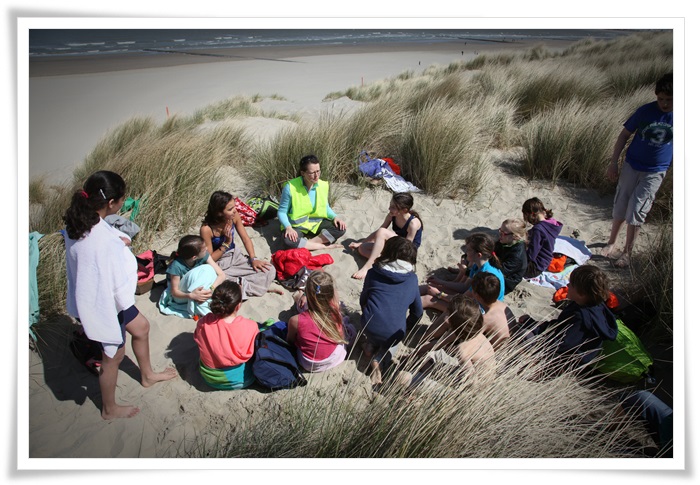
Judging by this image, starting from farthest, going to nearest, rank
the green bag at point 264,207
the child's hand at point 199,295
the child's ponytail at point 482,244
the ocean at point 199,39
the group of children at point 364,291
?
the ocean at point 199,39, the green bag at point 264,207, the child's ponytail at point 482,244, the child's hand at point 199,295, the group of children at point 364,291

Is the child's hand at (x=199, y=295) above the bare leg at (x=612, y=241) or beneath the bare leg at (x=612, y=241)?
beneath

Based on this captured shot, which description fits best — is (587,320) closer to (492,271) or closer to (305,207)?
(492,271)

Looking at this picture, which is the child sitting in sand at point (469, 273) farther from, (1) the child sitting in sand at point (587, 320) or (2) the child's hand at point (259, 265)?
(2) the child's hand at point (259, 265)

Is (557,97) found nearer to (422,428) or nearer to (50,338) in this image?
(422,428)

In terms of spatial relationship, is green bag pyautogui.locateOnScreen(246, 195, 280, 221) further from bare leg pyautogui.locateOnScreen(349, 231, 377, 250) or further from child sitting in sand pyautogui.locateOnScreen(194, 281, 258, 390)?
child sitting in sand pyautogui.locateOnScreen(194, 281, 258, 390)

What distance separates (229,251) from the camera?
412cm

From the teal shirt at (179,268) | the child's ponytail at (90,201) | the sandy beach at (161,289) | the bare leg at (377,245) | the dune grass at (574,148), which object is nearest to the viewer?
the child's ponytail at (90,201)

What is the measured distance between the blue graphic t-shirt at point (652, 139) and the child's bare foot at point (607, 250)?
0.85 metres

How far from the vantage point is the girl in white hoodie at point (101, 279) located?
2.36 meters

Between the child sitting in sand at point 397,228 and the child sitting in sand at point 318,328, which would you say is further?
the child sitting in sand at point 397,228

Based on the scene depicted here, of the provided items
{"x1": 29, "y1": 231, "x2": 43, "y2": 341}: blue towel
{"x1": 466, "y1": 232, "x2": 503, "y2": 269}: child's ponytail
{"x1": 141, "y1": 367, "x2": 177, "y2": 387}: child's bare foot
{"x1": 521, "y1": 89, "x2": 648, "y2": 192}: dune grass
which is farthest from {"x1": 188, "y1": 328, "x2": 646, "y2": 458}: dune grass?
{"x1": 521, "y1": 89, "x2": 648, "y2": 192}: dune grass

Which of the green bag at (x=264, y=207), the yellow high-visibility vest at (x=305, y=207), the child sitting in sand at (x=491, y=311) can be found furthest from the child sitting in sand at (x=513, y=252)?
the green bag at (x=264, y=207)

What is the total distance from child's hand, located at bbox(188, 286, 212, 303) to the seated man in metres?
1.14
